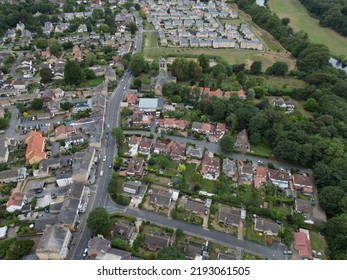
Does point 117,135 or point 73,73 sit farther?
point 73,73

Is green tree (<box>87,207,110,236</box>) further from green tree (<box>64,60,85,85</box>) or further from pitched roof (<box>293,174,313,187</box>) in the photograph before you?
green tree (<box>64,60,85,85</box>)

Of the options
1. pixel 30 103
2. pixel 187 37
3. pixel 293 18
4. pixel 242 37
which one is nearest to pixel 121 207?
pixel 30 103

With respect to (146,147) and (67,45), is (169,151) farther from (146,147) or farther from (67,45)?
(67,45)

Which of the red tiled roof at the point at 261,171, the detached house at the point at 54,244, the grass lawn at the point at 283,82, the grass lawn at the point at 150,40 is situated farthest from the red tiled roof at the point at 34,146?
the grass lawn at the point at 283,82

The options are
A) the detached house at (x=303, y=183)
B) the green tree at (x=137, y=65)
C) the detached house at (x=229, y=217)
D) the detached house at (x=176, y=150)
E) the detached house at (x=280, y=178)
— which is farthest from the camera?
the green tree at (x=137, y=65)

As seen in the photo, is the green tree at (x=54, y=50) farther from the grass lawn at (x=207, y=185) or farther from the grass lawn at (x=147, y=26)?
the grass lawn at (x=207, y=185)

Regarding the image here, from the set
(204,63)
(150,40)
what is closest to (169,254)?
(204,63)

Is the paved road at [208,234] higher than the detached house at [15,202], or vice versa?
the paved road at [208,234]
